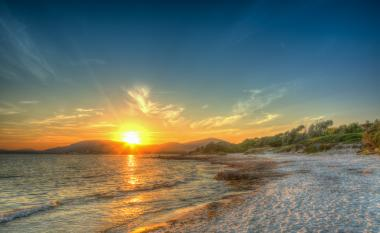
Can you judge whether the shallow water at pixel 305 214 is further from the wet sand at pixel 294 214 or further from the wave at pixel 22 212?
the wave at pixel 22 212

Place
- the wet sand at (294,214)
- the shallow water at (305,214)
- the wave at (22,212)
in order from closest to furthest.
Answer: the shallow water at (305,214) → the wet sand at (294,214) → the wave at (22,212)

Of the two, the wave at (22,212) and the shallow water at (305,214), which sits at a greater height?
the shallow water at (305,214)

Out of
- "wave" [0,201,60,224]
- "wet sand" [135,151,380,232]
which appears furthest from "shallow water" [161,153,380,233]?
"wave" [0,201,60,224]

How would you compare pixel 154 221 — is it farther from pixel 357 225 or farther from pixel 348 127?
pixel 348 127

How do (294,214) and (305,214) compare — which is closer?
(305,214)

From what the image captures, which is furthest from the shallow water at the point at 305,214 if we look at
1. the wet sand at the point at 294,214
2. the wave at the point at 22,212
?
the wave at the point at 22,212

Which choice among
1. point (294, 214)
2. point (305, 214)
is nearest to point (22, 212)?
point (294, 214)

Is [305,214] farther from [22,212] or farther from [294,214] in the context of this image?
[22,212]

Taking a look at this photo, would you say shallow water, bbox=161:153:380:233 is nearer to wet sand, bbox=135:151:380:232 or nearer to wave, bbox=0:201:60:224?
wet sand, bbox=135:151:380:232

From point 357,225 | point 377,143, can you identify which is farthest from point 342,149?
point 357,225

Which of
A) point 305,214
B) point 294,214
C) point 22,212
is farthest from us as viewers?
point 22,212

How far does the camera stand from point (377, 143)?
5594cm

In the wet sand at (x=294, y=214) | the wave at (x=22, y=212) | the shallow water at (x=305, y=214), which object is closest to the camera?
the shallow water at (x=305, y=214)

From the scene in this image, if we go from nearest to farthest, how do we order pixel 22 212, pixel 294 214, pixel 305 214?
1. pixel 305 214
2. pixel 294 214
3. pixel 22 212
